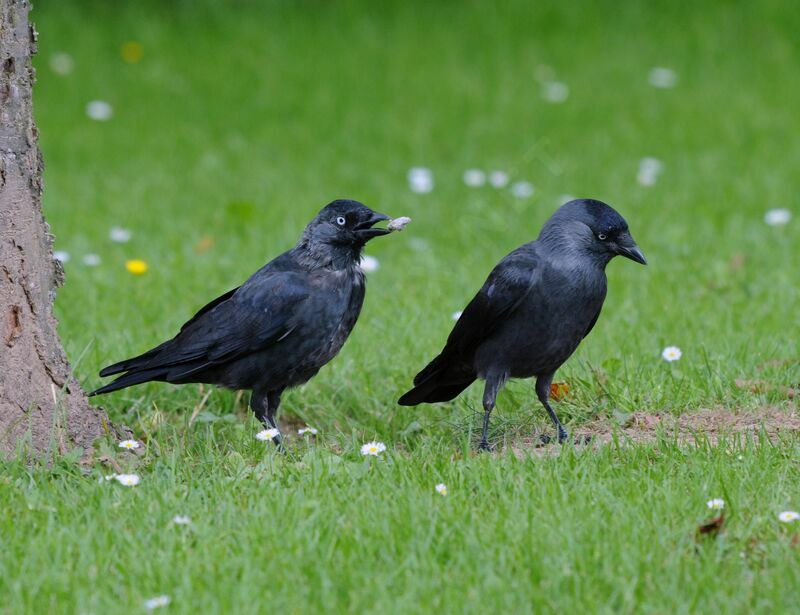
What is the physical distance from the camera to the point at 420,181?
8.50 metres

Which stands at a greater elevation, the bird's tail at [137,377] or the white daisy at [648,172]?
the white daisy at [648,172]

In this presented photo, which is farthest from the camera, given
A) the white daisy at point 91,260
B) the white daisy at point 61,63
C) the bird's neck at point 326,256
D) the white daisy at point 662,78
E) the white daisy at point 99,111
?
the white daisy at point 61,63

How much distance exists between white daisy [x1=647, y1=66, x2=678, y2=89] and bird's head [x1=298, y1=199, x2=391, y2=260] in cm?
685

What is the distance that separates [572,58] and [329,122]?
280 cm

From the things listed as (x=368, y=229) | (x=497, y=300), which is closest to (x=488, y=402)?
(x=497, y=300)

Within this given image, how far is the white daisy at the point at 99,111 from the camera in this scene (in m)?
10.6

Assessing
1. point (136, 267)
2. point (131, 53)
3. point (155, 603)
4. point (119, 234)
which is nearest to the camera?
point (155, 603)

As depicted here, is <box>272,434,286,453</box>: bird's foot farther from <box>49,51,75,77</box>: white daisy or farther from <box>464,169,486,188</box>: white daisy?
<box>49,51,75,77</box>: white daisy

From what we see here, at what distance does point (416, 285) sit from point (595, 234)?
2.37m

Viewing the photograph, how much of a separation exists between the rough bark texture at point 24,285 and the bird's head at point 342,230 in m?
1.13

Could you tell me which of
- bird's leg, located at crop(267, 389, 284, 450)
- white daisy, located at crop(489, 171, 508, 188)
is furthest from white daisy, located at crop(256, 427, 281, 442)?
white daisy, located at crop(489, 171, 508, 188)

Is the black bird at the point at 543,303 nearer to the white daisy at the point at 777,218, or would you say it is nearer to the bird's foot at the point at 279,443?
the bird's foot at the point at 279,443

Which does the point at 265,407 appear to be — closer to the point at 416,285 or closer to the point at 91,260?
the point at 416,285

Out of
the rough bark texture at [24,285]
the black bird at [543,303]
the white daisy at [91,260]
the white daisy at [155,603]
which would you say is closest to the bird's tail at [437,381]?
the black bird at [543,303]
